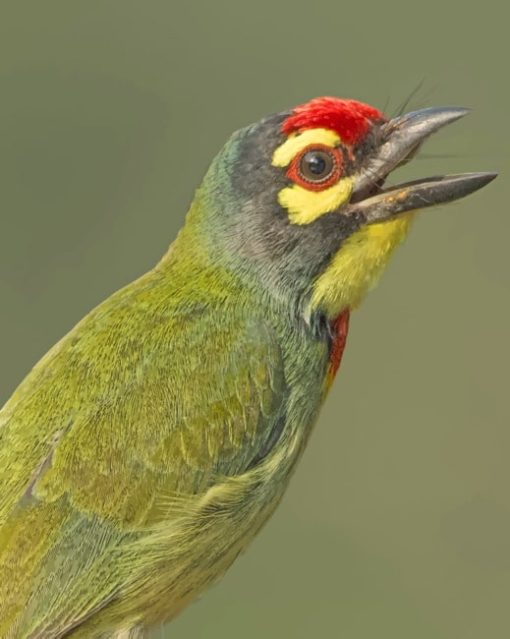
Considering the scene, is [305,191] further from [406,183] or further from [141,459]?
[141,459]

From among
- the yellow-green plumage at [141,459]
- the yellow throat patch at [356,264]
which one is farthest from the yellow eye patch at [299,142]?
the yellow-green plumage at [141,459]

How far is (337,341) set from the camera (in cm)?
451

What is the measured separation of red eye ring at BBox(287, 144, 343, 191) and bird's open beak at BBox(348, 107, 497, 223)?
2.4 inches

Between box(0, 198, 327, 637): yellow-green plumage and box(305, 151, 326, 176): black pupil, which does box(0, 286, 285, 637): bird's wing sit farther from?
box(305, 151, 326, 176): black pupil

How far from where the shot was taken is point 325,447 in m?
7.26

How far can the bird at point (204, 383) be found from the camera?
418 cm

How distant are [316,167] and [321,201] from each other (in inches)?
3.3

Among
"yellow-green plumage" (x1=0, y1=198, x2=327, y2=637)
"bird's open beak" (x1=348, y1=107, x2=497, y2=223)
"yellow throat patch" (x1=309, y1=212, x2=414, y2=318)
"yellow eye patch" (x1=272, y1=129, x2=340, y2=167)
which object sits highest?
"yellow eye patch" (x1=272, y1=129, x2=340, y2=167)

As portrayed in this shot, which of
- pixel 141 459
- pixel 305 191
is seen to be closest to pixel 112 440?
pixel 141 459

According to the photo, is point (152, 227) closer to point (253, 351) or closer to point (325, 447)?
point (325, 447)

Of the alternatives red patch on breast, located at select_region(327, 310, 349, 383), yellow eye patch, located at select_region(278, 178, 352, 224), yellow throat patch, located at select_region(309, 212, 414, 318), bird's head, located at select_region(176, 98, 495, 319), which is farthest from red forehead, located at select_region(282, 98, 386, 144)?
red patch on breast, located at select_region(327, 310, 349, 383)

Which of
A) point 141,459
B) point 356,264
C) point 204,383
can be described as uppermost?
point 356,264

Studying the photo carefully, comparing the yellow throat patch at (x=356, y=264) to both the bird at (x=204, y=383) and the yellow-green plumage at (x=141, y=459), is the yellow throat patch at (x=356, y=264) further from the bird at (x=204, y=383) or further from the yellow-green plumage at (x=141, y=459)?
the yellow-green plumage at (x=141, y=459)

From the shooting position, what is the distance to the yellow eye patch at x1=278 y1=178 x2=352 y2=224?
439 cm
